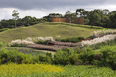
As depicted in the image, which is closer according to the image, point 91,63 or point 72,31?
point 91,63

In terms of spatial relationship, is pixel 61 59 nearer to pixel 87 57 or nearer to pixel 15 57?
pixel 87 57

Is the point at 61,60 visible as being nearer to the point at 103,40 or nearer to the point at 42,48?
the point at 42,48

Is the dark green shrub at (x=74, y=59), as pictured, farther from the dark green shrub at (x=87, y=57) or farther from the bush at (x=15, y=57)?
the bush at (x=15, y=57)

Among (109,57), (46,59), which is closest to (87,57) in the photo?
(109,57)

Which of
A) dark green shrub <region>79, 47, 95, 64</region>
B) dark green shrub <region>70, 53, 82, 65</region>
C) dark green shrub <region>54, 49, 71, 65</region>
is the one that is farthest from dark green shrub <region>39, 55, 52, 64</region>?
dark green shrub <region>79, 47, 95, 64</region>

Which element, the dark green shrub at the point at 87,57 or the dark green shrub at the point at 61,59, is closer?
the dark green shrub at the point at 61,59

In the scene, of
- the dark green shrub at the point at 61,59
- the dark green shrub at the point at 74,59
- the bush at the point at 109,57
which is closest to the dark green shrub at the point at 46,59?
the dark green shrub at the point at 61,59

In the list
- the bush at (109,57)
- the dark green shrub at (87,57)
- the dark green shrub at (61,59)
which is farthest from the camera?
the dark green shrub at (87,57)

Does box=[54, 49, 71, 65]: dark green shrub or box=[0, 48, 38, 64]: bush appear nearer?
box=[54, 49, 71, 65]: dark green shrub

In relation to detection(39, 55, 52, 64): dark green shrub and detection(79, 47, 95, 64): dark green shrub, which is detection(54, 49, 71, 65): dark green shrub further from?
detection(79, 47, 95, 64): dark green shrub

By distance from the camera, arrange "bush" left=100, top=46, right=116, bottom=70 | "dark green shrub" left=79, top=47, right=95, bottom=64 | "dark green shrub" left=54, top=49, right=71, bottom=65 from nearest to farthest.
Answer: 1. "bush" left=100, top=46, right=116, bottom=70
2. "dark green shrub" left=54, top=49, right=71, bottom=65
3. "dark green shrub" left=79, top=47, right=95, bottom=64

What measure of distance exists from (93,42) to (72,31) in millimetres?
11813

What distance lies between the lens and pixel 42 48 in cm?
1510

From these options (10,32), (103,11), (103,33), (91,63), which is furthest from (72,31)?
(103,11)
